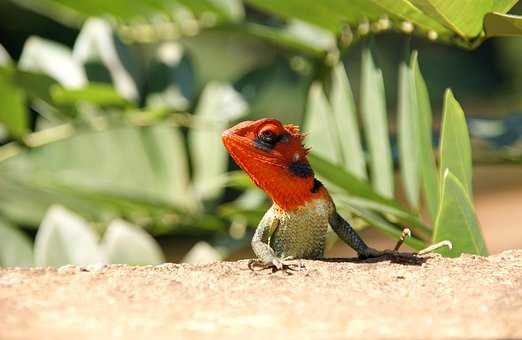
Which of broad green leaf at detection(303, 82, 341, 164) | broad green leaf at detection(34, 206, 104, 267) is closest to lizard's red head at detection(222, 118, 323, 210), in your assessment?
broad green leaf at detection(303, 82, 341, 164)

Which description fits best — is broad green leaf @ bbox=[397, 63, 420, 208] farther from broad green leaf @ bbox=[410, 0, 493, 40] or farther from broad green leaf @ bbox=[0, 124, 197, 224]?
broad green leaf @ bbox=[0, 124, 197, 224]

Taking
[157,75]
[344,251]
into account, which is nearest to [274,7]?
[157,75]

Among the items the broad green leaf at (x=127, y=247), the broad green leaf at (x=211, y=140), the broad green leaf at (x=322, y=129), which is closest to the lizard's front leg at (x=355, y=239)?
the broad green leaf at (x=322, y=129)

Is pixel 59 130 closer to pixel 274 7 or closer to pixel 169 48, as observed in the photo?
pixel 169 48

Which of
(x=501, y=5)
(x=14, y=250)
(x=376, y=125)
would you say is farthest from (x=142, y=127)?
(x=501, y=5)

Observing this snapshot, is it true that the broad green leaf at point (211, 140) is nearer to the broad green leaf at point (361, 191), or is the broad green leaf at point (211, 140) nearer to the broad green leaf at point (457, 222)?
the broad green leaf at point (361, 191)

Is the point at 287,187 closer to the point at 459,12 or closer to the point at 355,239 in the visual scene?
the point at 355,239
